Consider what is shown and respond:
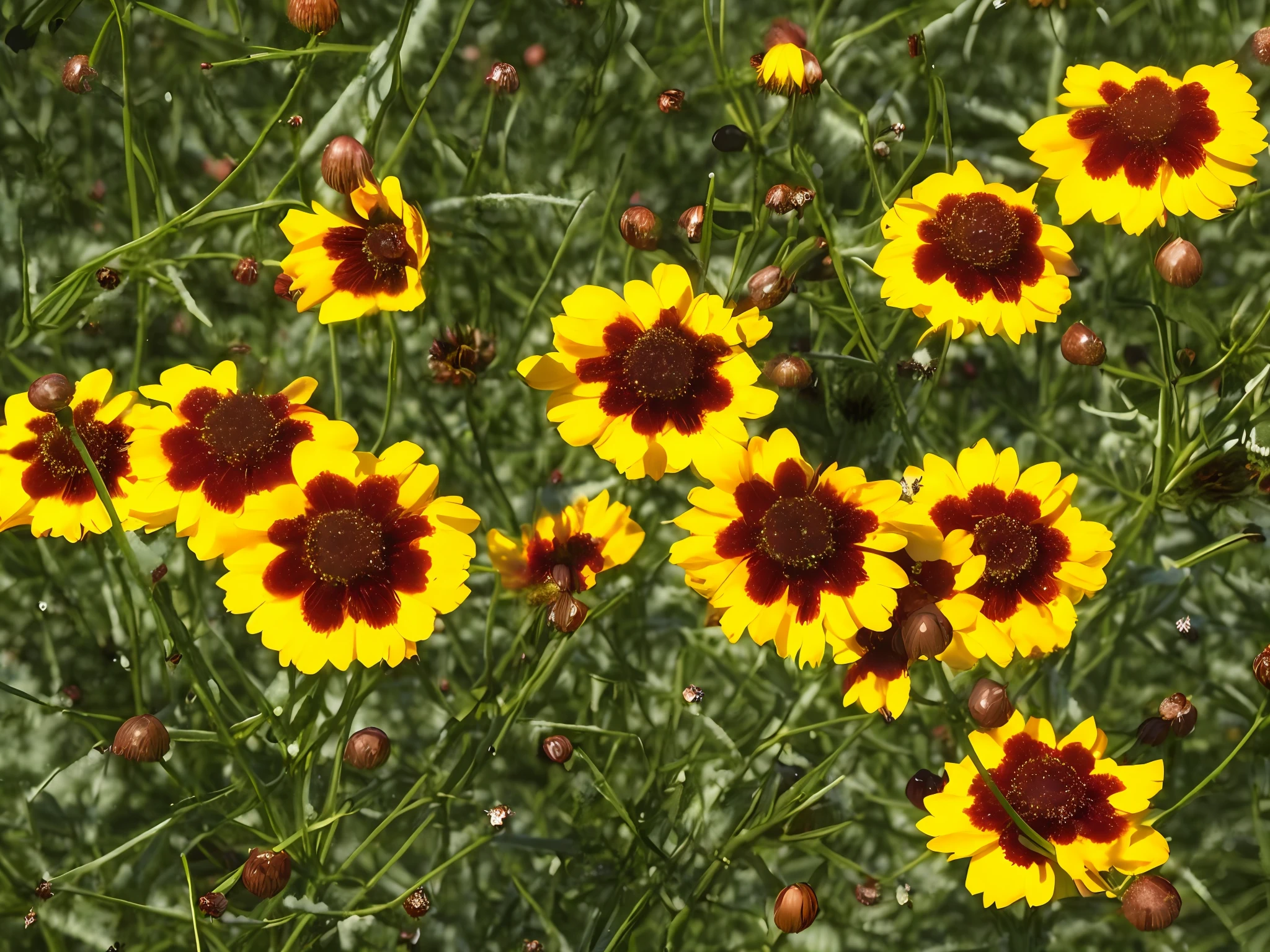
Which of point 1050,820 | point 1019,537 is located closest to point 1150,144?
point 1019,537

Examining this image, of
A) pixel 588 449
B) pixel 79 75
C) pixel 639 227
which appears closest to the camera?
pixel 639 227

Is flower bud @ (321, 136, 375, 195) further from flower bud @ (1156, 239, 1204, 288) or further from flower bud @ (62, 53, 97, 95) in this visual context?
flower bud @ (1156, 239, 1204, 288)

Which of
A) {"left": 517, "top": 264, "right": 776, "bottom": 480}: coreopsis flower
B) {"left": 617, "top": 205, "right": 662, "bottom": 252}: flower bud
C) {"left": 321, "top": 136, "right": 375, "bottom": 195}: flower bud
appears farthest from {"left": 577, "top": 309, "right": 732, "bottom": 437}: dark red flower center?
{"left": 321, "top": 136, "right": 375, "bottom": 195}: flower bud

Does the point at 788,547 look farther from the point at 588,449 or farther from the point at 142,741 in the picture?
the point at 142,741

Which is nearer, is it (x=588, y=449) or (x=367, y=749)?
(x=367, y=749)

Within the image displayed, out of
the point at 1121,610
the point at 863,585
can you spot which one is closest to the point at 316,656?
the point at 863,585

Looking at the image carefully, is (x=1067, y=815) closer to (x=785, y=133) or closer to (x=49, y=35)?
(x=785, y=133)
